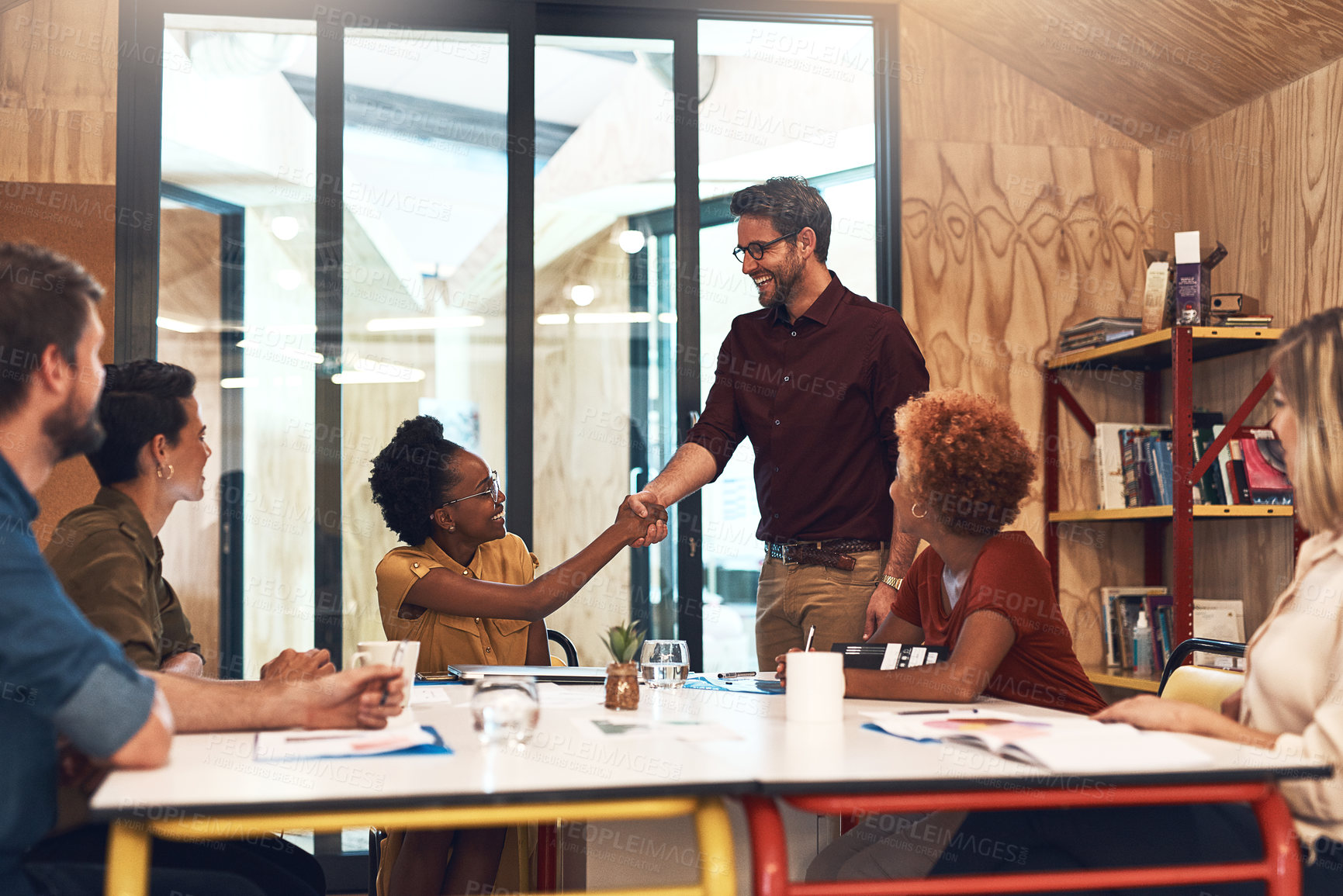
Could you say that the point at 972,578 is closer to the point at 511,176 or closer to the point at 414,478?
the point at 414,478

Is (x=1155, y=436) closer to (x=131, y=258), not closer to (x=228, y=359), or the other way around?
(x=228, y=359)

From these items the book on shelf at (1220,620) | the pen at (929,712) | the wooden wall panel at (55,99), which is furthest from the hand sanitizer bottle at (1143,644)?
the wooden wall panel at (55,99)

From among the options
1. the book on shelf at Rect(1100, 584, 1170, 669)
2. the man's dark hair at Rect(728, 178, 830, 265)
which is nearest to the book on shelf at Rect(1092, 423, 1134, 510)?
the book on shelf at Rect(1100, 584, 1170, 669)

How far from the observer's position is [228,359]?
12.3 feet

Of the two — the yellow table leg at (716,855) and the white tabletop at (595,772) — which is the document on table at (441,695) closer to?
the white tabletop at (595,772)

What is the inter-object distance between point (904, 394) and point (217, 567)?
2.37m

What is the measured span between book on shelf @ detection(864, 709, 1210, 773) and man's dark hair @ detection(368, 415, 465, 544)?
4.44ft

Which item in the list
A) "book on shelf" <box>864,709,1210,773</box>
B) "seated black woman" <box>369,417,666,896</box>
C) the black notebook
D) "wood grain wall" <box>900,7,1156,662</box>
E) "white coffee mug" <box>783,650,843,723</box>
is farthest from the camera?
"wood grain wall" <box>900,7,1156,662</box>

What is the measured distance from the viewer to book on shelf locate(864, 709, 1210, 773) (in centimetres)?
127

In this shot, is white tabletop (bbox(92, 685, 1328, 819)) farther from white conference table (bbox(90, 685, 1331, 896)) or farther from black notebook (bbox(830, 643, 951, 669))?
black notebook (bbox(830, 643, 951, 669))

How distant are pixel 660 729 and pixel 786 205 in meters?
1.71

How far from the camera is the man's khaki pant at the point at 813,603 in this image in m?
2.68

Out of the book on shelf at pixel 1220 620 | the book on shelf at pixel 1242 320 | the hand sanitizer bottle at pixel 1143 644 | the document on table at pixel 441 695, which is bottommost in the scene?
the hand sanitizer bottle at pixel 1143 644

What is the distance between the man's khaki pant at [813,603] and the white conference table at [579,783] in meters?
1.21
